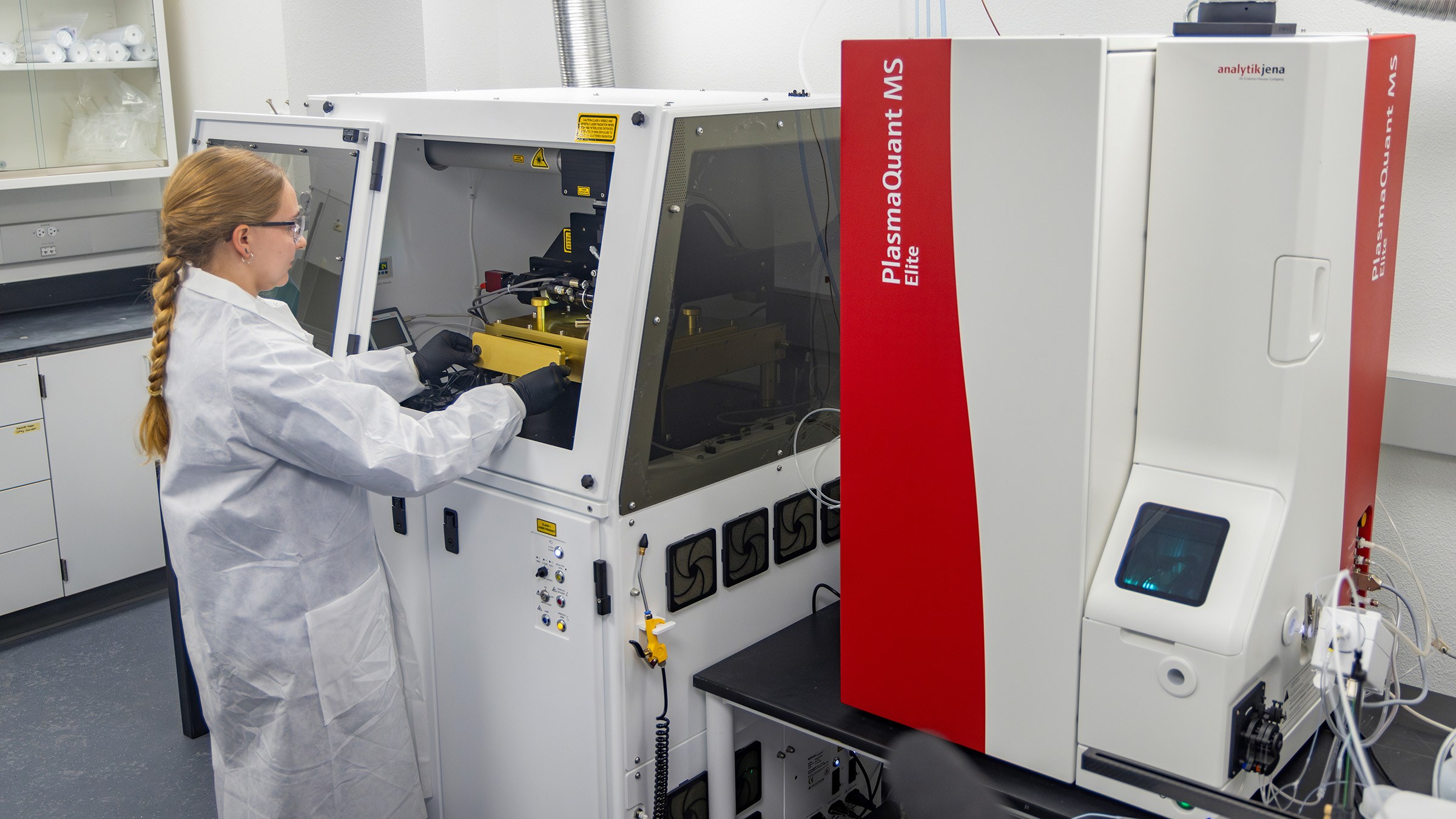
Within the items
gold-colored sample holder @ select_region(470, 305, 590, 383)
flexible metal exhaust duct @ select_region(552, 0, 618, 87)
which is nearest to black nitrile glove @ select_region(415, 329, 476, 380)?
gold-colored sample holder @ select_region(470, 305, 590, 383)

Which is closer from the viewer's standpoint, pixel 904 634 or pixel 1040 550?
pixel 1040 550

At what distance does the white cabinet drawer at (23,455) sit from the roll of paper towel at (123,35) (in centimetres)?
132

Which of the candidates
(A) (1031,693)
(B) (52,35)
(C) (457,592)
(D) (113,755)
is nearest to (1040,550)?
(A) (1031,693)

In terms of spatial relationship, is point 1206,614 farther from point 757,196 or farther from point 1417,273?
point 757,196

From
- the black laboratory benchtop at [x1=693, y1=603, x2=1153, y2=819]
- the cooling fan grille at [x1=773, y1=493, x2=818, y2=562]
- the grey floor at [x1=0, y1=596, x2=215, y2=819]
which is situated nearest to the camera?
the black laboratory benchtop at [x1=693, y1=603, x2=1153, y2=819]

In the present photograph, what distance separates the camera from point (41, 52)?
134 inches

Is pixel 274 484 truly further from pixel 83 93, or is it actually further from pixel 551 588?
pixel 83 93

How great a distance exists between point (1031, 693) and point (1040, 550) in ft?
Answer: 0.62

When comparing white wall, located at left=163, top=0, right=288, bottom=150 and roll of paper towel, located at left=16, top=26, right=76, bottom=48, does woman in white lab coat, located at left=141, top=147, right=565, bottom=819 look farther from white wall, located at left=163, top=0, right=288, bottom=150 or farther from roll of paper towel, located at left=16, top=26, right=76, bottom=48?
roll of paper towel, located at left=16, top=26, right=76, bottom=48

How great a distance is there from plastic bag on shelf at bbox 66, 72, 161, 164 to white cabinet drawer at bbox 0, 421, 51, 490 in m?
1.00

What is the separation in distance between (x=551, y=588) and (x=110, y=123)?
2.92 meters

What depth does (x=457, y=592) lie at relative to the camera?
1.96m

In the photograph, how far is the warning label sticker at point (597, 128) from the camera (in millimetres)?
1591

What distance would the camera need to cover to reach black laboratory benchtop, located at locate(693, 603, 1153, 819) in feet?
4.44
